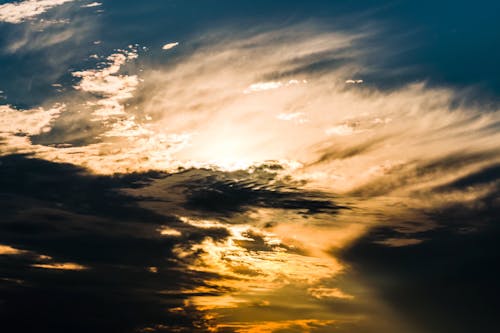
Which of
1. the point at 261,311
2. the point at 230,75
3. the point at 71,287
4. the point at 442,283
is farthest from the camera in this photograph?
the point at 261,311

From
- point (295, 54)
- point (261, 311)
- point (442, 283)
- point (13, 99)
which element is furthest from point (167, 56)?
point (261, 311)

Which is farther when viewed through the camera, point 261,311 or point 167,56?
point 261,311

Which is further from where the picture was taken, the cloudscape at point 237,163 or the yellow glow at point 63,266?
the yellow glow at point 63,266

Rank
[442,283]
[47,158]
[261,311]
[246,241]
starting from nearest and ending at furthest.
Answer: [47,158]
[246,241]
[442,283]
[261,311]

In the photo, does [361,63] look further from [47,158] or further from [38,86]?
[47,158]

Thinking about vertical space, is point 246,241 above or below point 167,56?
below

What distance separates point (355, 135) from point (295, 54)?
269cm

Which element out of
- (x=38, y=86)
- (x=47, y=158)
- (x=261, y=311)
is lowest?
(x=261, y=311)

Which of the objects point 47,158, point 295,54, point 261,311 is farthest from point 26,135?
Answer: point 261,311

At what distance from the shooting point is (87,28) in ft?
37.9

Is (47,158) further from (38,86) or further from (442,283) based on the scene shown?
(442,283)

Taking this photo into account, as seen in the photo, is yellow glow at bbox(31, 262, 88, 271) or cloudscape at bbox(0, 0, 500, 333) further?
yellow glow at bbox(31, 262, 88, 271)

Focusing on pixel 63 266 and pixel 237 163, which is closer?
pixel 237 163

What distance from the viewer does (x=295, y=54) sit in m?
10.9
